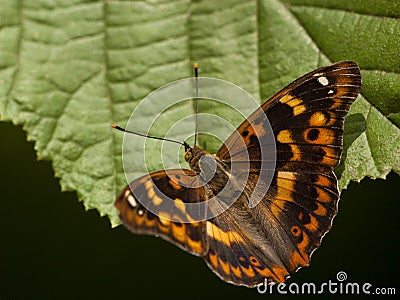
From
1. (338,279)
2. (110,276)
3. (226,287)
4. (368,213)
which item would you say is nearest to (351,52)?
(368,213)

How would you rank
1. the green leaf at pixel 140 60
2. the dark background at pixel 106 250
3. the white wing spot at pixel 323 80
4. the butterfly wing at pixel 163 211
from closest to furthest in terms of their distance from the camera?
the butterfly wing at pixel 163 211
the white wing spot at pixel 323 80
the green leaf at pixel 140 60
the dark background at pixel 106 250

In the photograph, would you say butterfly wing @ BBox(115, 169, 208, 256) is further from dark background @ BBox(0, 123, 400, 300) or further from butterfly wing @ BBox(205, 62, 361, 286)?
dark background @ BBox(0, 123, 400, 300)

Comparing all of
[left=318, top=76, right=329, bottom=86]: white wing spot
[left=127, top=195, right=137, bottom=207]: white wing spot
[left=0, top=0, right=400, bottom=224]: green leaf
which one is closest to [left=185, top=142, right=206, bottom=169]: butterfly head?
[left=0, top=0, right=400, bottom=224]: green leaf

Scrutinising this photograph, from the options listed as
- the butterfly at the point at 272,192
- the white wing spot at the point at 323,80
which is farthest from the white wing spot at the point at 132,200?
the white wing spot at the point at 323,80

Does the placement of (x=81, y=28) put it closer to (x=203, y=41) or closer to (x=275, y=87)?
(x=203, y=41)

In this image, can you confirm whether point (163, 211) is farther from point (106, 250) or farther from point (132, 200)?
point (106, 250)

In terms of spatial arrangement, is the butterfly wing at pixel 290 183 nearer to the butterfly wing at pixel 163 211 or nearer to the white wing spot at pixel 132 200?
the butterfly wing at pixel 163 211
